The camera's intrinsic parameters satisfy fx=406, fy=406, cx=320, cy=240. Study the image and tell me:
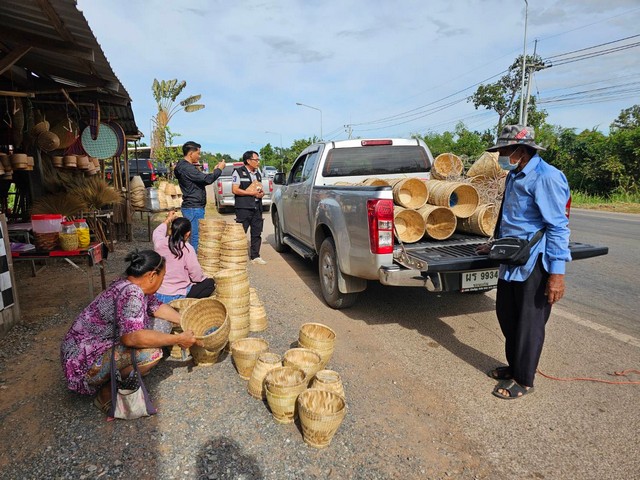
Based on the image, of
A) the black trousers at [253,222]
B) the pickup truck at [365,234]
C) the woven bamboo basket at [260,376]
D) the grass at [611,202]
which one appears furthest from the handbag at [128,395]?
the grass at [611,202]

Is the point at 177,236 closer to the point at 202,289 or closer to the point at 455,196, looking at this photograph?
the point at 202,289

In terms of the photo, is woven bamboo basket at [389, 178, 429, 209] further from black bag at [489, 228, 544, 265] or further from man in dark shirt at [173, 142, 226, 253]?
man in dark shirt at [173, 142, 226, 253]

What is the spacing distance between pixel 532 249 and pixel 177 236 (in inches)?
115

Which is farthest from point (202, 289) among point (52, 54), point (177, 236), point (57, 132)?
point (57, 132)

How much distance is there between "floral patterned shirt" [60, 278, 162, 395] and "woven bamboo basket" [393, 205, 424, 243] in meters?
2.55

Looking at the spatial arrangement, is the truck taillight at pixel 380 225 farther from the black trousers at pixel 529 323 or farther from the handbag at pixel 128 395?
the handbag at pixel 128 395

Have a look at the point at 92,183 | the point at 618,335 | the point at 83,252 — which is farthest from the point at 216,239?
the point at 618,335

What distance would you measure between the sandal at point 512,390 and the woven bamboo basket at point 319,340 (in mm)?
1241

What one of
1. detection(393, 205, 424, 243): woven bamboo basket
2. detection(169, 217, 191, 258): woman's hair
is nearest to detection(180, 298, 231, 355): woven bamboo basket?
detection(169, 217, 191, 258): woman's hair

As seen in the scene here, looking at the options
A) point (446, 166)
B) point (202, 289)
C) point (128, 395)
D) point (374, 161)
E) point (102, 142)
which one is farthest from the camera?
point (102, 142)

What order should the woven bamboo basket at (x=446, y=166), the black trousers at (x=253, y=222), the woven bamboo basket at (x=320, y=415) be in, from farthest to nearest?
the black trousers at (x=253, y=222) → the woven bamboo basket at (x=446, y=166) → the woven bamboo basket at (x=320, y=415)

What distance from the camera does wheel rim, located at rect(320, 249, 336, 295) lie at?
4586mm

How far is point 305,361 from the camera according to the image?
297 cm

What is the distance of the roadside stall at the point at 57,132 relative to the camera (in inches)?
155
